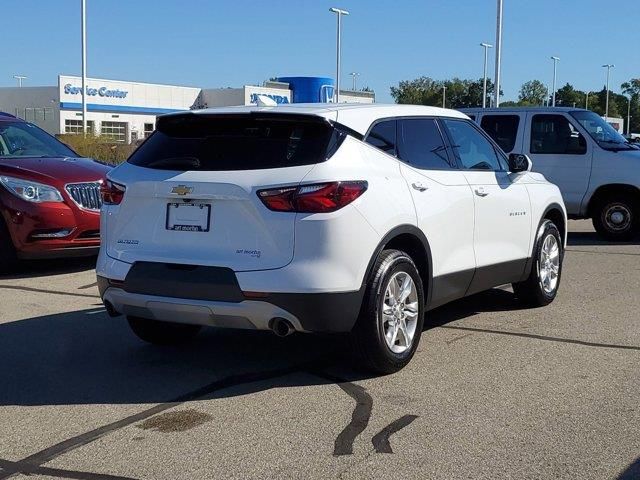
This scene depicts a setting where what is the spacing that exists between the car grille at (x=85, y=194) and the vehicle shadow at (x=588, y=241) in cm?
707

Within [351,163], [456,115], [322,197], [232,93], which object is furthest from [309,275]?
[232,93]

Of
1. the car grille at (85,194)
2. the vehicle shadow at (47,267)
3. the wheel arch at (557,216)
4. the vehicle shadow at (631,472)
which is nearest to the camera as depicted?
the vehicle shadow at (631,472)

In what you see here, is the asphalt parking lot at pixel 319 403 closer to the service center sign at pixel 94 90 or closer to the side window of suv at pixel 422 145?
the side window of suv at pixel 422 145

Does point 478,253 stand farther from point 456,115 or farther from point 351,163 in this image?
point 351,163

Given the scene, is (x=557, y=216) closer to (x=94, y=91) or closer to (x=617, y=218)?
(x=617, y=218)

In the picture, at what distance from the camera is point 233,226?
4.97 meters

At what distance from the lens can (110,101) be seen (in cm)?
7294

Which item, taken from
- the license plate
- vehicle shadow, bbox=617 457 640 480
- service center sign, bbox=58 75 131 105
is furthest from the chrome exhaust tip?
service center sign, bbox=58 75 131 105

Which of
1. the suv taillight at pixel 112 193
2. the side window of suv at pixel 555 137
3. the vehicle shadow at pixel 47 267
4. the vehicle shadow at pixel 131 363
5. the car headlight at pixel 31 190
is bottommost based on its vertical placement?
the vehicle shadow at pixel 131 363

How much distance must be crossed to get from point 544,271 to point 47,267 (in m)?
5.99

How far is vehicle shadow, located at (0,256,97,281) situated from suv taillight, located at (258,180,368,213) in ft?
18.2

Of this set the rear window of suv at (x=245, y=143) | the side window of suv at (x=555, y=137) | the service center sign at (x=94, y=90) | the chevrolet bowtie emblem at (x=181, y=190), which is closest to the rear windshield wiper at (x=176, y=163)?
the rear window of suv at (x=245, y=143)

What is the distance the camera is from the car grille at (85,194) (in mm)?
9484

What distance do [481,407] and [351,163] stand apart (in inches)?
64.8
